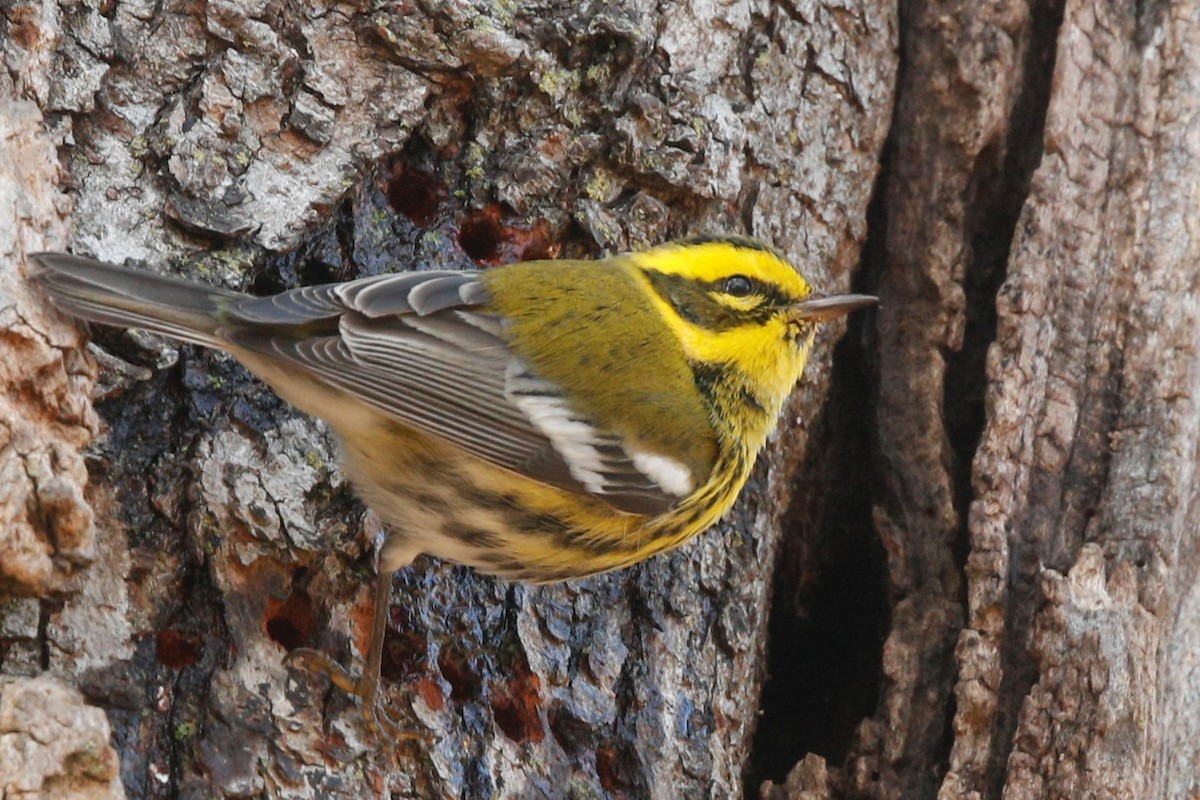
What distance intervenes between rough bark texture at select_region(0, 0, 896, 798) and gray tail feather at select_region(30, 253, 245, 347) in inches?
2.6

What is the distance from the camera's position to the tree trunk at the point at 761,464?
246 cm

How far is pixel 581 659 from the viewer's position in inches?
113

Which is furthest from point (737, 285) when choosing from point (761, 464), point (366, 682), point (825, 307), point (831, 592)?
point (366, 682)

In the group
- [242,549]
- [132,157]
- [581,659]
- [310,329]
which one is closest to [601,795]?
[581,659]

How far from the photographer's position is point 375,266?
2.94m

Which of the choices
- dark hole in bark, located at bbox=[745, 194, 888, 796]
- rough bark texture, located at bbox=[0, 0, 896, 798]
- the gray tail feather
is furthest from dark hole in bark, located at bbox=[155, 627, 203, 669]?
dark hole in bark, located at bbox=[745, 194, 888, 796]

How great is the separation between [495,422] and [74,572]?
82 cm

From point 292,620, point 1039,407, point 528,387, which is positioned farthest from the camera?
point 1039,407

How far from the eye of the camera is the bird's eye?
9.89 ft

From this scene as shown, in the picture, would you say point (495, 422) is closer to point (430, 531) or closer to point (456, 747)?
point (430, 531)

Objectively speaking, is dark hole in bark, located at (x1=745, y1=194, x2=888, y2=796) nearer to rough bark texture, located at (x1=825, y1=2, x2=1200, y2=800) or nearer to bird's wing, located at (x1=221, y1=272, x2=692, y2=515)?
rough bark texture, located at (x1=825, y1=2, x2=1200, y2=800)

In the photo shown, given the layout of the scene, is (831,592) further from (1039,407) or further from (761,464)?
(1039,407)

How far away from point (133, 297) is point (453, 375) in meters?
0.64

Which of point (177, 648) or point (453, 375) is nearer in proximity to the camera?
point (177, 648)
